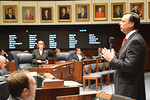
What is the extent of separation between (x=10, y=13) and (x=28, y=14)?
43.5 inches

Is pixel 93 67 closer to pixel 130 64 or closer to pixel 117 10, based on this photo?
pixel 117 10

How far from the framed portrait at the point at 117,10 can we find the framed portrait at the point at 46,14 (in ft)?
12.5

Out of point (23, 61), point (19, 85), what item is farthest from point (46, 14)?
point (19, 85)

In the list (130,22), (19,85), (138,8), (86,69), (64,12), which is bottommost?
(86,69)

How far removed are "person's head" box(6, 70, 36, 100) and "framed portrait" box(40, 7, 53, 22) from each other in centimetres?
1354

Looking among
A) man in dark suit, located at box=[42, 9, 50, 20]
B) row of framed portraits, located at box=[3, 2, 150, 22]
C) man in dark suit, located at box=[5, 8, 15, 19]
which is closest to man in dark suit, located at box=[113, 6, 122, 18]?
row of framed portraits, located at box=[3, 2, 150, 22]

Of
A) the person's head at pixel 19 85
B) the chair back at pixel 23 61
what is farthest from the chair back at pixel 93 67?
the person's head at pixel 19 85

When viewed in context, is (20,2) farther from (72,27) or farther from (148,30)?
(148,30)

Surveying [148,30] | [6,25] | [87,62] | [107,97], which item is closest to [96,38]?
[148,30]

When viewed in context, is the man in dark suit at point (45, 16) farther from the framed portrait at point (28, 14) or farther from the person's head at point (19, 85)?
the person's head at point (19, 85)

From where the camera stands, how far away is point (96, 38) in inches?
611

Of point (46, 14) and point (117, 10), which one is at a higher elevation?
point (117, 10)

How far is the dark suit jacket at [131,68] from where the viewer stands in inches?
111

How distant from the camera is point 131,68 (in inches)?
110
